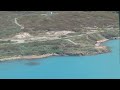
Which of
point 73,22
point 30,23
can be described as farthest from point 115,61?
point 30,23
